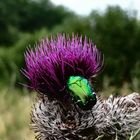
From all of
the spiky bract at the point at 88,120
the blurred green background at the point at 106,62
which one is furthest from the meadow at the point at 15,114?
the spiky bract at the point at 88,120

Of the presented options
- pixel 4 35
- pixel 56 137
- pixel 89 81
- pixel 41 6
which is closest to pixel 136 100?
pixel 89 81

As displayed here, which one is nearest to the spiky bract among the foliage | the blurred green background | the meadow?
the blurred green background

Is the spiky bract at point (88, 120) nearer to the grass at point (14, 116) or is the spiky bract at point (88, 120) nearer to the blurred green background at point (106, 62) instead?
the blurred green background at point (106, 62)

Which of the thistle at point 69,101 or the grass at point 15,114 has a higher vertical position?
the grass at point 15,114

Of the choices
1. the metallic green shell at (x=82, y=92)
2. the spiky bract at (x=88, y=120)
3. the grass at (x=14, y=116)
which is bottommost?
the spiky bract at (x=88, y=120)

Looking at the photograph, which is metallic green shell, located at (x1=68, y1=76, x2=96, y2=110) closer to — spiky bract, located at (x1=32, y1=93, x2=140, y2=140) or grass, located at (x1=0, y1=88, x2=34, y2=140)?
spiky bract, located at (x1=32, y1=93, x2=140, y2=140)

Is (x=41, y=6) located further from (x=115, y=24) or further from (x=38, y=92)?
(x=38, y=92)

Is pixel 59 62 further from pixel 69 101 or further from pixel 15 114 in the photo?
Result: pixel 15 114
